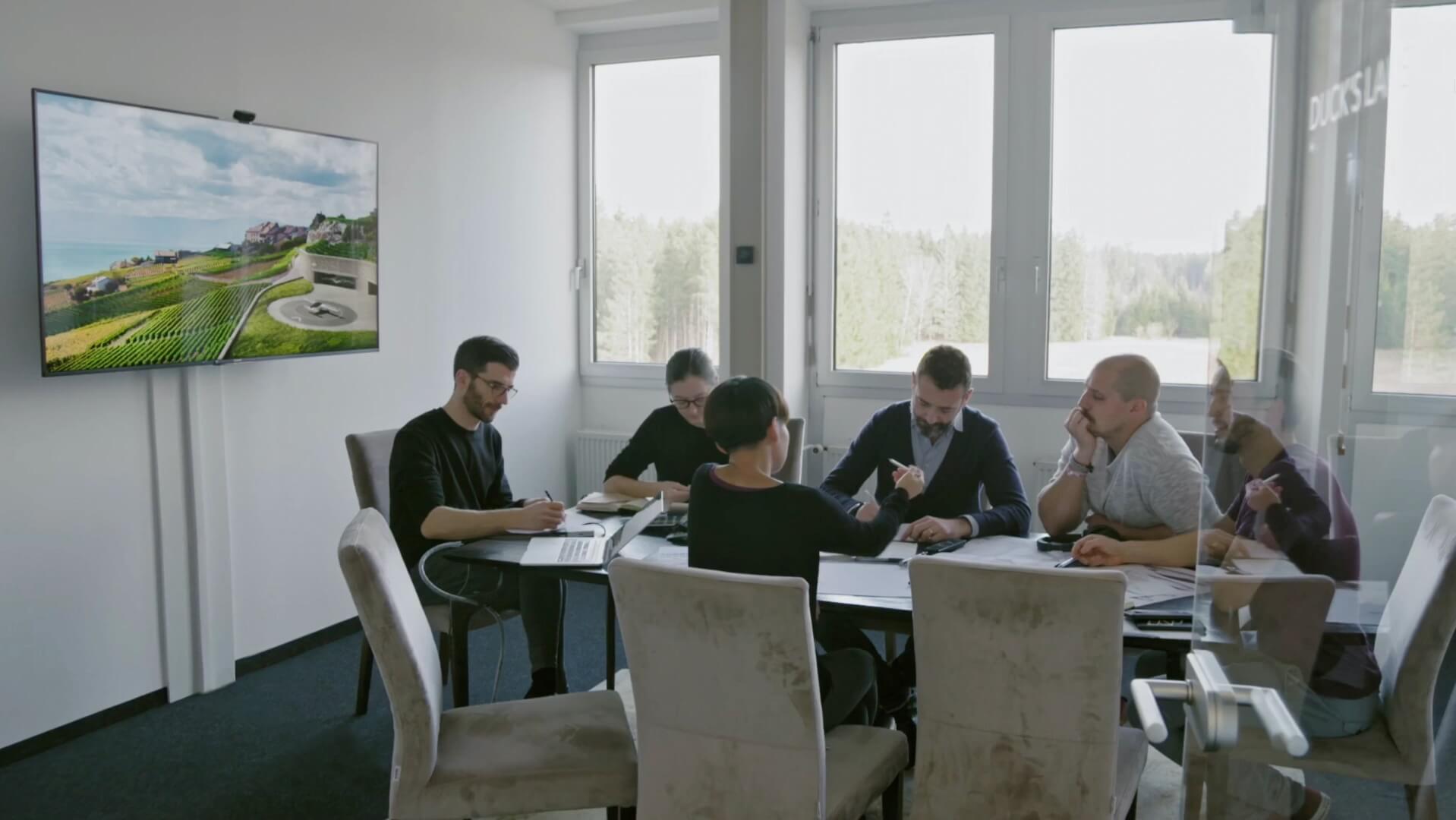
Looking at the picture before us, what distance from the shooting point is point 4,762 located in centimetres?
304

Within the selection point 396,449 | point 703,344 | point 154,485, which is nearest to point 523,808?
point 396,449

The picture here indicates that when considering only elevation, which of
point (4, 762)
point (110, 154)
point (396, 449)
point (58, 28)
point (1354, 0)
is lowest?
point (4, 762)

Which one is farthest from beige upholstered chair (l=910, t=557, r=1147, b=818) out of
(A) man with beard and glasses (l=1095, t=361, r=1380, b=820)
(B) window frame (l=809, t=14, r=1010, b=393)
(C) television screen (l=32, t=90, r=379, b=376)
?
(B) window frame (l=809, t=14, r=1010, b=393)

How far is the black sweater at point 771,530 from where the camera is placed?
2197 mm

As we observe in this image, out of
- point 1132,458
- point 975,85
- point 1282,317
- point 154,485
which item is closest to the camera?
point 1282,317

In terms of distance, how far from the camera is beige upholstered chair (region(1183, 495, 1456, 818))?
0.64 meters

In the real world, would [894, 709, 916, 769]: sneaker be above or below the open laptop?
below

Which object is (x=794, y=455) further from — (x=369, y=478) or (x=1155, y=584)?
(x=1155, y=584)

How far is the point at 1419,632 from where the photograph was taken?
687 mm

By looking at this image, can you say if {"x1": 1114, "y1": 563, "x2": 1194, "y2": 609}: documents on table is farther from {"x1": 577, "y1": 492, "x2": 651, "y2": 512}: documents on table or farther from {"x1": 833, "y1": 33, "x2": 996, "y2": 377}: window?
{"x1": 833, "y1": 33, "x2": 996, "y2": 377}: window

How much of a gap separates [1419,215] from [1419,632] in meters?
0.27

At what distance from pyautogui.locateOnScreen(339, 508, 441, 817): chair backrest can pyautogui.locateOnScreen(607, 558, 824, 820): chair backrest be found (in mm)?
401

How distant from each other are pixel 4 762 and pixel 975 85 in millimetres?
4238

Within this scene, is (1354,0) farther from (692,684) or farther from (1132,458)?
(1132,458)
